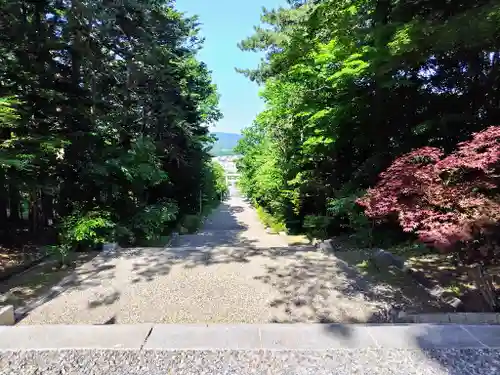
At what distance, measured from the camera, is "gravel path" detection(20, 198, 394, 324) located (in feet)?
13.3

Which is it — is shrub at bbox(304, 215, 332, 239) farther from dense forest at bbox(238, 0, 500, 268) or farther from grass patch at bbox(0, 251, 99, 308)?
grass patch at bbox(0, 251, 99, 308)

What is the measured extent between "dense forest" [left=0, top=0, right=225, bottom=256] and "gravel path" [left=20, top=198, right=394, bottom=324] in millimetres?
2175

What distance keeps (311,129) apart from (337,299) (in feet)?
22.1

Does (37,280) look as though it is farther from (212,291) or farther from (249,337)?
(249,337)

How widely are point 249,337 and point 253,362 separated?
328 mm

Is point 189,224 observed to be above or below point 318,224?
below

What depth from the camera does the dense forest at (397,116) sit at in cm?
360

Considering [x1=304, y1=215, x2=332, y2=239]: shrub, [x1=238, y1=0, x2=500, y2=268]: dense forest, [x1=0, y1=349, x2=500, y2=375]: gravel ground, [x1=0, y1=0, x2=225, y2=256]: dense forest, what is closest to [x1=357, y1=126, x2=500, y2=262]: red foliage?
[x1=238, y1=0, x2=500, y2=268]: dense forest

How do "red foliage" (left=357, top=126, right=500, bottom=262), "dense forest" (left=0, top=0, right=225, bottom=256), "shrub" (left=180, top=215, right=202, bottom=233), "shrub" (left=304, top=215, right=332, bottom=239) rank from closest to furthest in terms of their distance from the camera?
"red foliage" (left=357, top=126, right=500, bottom=262) < "dense forest" (left=0, top=0, right=225, bottom=256) < "shrub" (left=304, top=215, right=332, bottom=239) < "shrub" (left=180, top=215, right=202, bottom=233)

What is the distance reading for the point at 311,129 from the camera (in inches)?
410

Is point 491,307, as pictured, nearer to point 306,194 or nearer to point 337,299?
point 337,299

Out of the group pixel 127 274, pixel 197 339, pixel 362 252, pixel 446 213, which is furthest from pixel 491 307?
pixel 127 274

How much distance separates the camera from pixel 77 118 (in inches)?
350

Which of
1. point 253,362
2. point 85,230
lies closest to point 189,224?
point 85,230
